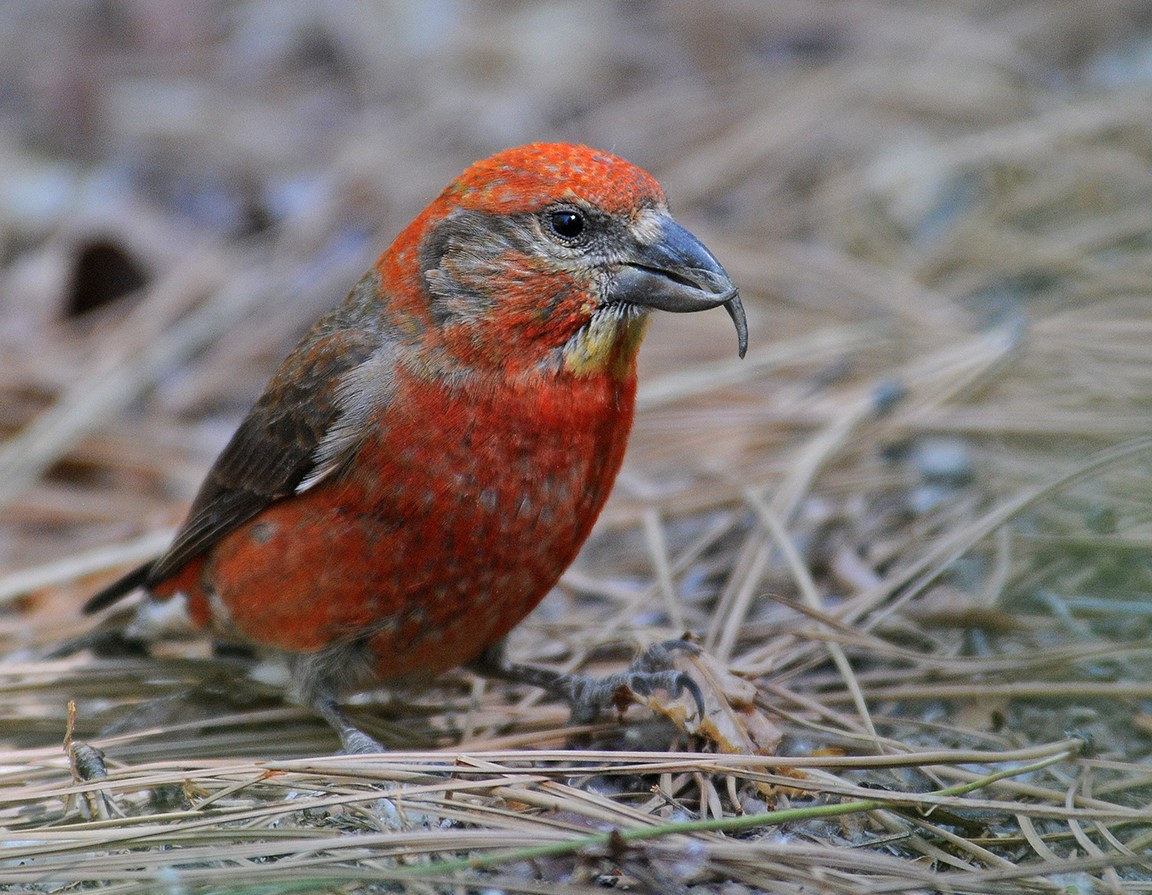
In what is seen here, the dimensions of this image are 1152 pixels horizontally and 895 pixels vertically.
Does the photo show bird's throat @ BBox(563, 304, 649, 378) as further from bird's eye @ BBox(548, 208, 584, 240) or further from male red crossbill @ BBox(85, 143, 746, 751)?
bird's eye @ BBox(548, 208, 584, 240)

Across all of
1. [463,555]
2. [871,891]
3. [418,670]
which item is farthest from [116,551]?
[871,891]

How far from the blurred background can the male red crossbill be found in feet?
1.68

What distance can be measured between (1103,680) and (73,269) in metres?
4.72

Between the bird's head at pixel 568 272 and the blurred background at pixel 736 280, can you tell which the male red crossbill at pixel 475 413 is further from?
the blurred background at pixel 736 280

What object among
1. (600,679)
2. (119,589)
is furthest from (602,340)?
(119,589)

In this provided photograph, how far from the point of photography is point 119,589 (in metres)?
3.67

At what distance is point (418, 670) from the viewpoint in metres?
3.19

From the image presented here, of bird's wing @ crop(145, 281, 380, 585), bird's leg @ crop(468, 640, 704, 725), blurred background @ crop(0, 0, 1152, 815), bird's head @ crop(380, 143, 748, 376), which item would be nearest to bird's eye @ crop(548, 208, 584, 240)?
bird's head @ crop(380, 143, 748, 376)

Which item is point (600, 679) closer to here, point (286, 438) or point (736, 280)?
point (286, 438)

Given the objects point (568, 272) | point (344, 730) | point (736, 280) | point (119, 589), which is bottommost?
point (344, 730)

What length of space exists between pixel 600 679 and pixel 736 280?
2.73 metres

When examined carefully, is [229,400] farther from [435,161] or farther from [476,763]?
[476,763]

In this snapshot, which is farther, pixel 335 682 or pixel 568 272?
pixel 335 682

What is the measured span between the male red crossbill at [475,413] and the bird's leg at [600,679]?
259 millimetres
